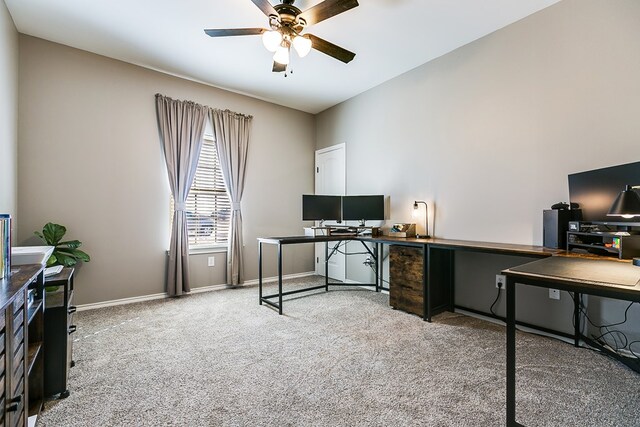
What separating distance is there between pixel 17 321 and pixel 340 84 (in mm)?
3912

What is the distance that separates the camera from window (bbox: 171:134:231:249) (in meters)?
4.02

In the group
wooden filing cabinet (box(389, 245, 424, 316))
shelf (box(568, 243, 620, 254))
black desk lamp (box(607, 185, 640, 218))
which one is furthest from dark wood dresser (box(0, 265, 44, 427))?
shelf (box(568, 243, 620, 254))

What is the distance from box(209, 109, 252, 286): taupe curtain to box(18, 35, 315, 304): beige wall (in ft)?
0.61

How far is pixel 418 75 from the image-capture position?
11.7 feet

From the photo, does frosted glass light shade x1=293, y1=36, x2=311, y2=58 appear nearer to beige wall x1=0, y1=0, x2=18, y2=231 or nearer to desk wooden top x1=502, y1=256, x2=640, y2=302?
desk wooden top x1=502, y1=256, x2=640, y2=302

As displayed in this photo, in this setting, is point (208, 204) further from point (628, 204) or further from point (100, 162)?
point (628, 204)

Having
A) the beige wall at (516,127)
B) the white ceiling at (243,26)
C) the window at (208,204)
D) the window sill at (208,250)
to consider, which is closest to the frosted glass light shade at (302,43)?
the white ceiling at (243,26)

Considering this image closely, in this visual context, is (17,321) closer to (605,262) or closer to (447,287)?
(605,262)

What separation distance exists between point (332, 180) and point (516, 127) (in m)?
2.67

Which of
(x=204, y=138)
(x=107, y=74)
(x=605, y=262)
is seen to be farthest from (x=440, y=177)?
(x=107, y=74)

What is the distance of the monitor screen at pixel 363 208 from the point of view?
388 centimetres

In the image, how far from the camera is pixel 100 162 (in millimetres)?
3348

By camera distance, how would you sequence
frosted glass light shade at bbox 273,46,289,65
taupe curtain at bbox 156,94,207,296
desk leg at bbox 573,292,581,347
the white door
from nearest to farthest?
desk leg at bbox 573,292,581,347
frosted glass light shade at bbox 273,46,289,65
taupe curtain at bbox 156,94,207,296
the white door

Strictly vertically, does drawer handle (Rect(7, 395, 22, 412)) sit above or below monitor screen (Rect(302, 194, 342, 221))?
below
